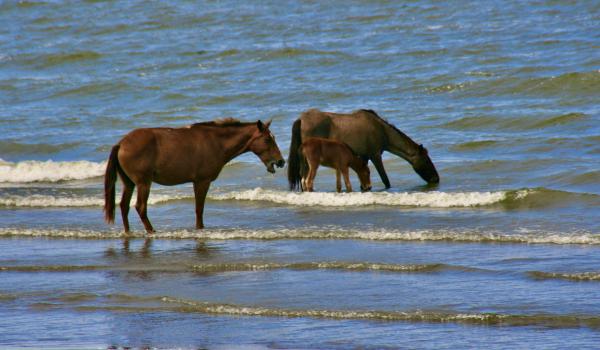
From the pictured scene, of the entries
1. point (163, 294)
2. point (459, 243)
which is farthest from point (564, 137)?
point (163, 294)

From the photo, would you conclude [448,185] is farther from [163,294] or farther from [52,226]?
[163,294]

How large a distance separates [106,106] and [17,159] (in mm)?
5520

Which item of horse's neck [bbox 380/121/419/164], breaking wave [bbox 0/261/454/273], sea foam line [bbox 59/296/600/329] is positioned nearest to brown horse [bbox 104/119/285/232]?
breaking wave [bbox 0/261/454/273]

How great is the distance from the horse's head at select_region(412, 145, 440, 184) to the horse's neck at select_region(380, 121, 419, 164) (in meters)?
0.11

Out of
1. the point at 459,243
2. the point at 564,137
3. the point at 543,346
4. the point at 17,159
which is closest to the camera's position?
the point at 543,346

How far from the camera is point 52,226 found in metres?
13.8

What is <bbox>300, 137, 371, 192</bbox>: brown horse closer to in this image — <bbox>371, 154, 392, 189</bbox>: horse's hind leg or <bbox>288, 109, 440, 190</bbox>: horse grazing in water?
<bbox>288, 109, 440, 190</bbox>: horse grazing in water

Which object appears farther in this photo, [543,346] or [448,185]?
[448,185]

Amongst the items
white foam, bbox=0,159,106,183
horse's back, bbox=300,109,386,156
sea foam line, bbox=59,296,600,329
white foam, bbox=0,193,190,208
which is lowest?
sea foam line, bbox=59,296,600,329

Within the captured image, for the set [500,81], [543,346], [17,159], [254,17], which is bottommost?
[543,346]

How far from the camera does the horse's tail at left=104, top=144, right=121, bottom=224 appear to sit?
12.8 meters

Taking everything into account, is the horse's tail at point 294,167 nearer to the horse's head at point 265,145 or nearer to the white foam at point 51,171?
the horse's head at point 265,145

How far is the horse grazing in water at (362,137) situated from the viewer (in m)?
17.2

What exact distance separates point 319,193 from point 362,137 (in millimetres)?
2282
